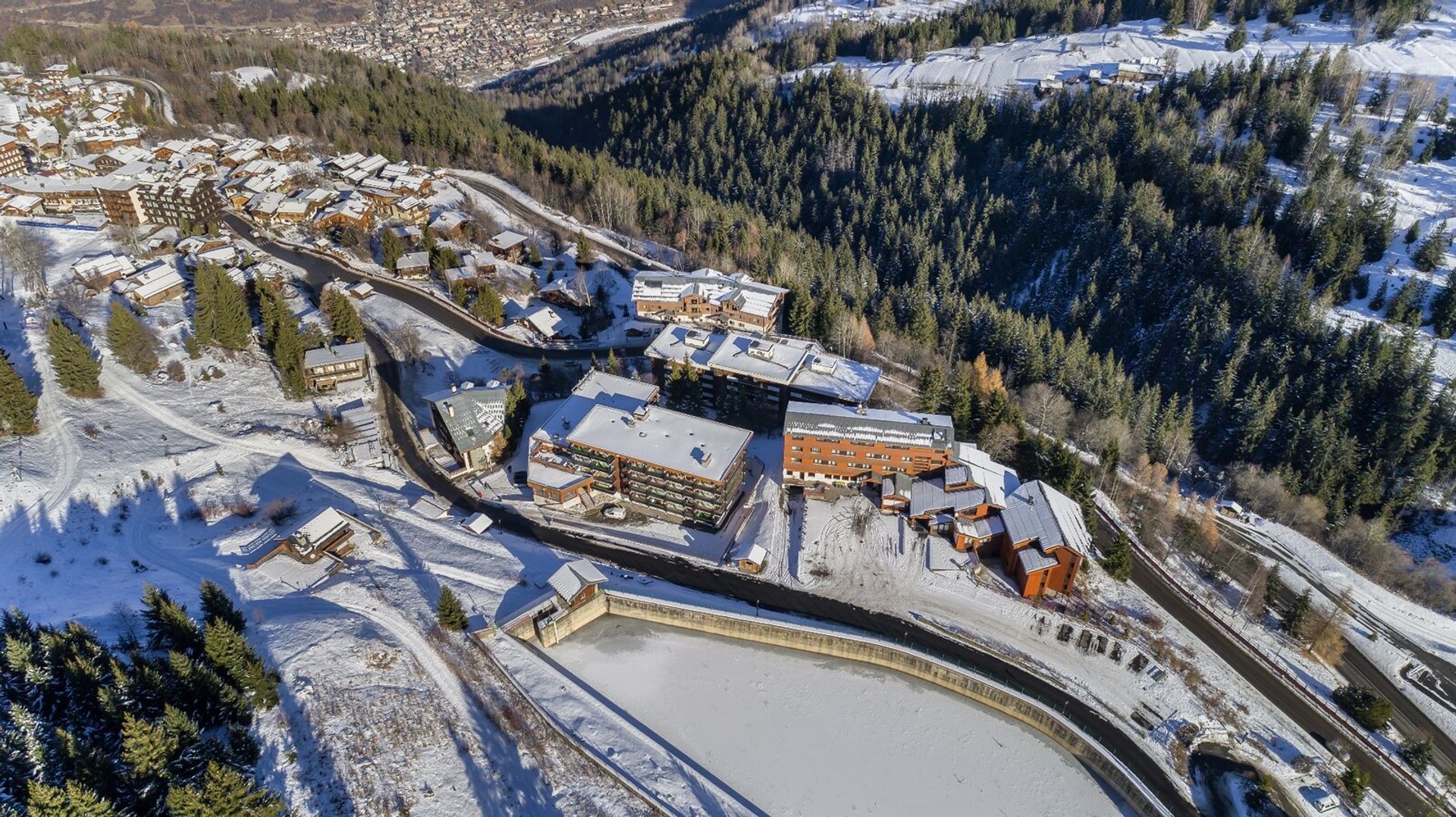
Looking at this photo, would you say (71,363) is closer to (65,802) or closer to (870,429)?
(65,802)

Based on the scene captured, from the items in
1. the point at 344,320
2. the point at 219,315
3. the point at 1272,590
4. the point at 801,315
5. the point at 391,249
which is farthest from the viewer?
the point at 391,249

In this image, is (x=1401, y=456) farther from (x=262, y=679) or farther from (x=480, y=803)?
(x=262, y=679)

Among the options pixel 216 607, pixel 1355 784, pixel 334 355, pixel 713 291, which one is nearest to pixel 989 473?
pixel 1355 784

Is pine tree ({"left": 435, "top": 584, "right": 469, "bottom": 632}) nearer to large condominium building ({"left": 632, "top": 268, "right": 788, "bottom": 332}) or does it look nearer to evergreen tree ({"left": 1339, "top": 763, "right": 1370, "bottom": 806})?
large condominium building ({"left": 632, "top": 268, "right": 788, "bottom": 332})

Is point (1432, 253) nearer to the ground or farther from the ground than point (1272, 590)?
farther from the ground

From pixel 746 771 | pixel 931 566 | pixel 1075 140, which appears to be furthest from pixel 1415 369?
pixel 746 771
